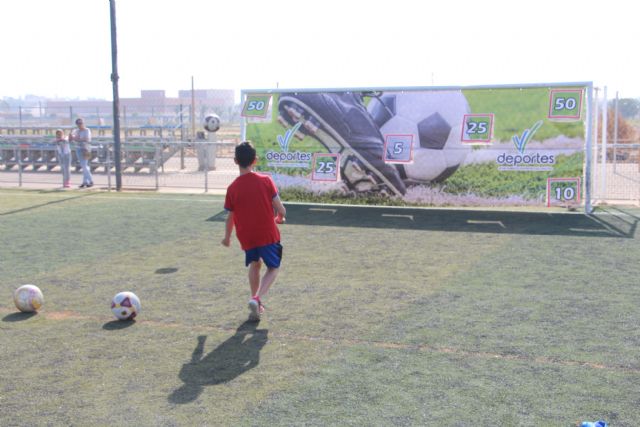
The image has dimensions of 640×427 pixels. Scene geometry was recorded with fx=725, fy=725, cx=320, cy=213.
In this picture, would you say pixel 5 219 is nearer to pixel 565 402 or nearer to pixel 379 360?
pixel 379 360

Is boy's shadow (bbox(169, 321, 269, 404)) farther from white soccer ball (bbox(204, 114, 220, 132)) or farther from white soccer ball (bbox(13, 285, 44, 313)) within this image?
white soccer ball (bbox(204, 114, 220, 132))

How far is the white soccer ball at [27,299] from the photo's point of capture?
22.8 ft

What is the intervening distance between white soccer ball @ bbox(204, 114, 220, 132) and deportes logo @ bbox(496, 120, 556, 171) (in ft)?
39.1

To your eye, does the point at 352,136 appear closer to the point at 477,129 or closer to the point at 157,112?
the point at 477,129

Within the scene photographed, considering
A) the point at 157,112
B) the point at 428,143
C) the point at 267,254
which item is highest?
the point at 157,112

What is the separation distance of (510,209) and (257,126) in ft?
19.0

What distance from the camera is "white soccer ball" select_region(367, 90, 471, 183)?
48.1 feet

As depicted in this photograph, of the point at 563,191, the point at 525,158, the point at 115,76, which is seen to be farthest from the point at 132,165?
the point at 563,191

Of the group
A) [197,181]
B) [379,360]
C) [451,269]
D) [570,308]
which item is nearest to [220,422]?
[379,360]

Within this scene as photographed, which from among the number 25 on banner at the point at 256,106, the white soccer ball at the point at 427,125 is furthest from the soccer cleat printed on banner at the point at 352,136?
the number 25 on banner at the point at 256,106

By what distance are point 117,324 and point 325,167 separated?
9.34m

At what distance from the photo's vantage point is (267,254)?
6660 millimetres

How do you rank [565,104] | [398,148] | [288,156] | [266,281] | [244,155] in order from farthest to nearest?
[288,156] < [398,148] < [565,104] < [266,281] < [244,155]

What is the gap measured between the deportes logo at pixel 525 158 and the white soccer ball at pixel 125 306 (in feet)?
31.2
